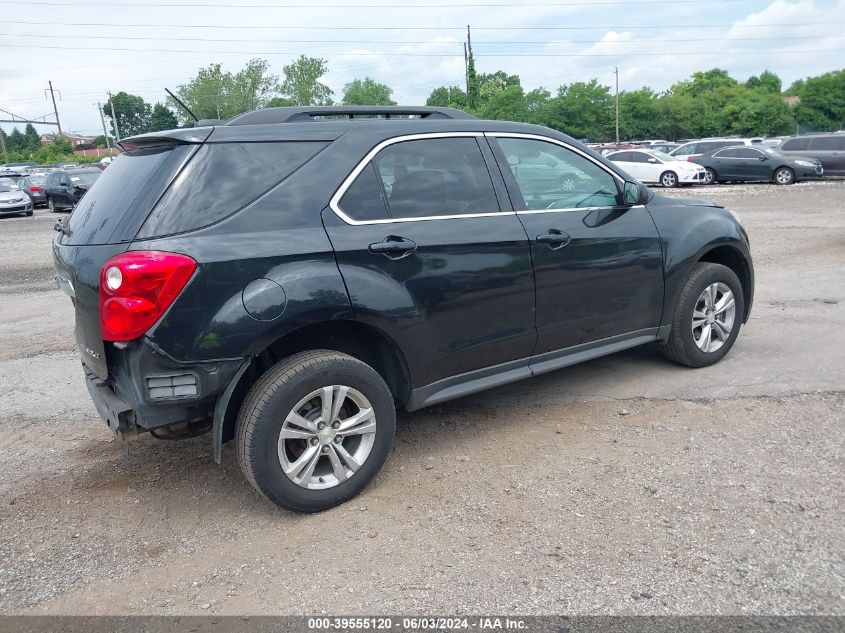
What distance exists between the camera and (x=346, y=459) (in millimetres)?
3508

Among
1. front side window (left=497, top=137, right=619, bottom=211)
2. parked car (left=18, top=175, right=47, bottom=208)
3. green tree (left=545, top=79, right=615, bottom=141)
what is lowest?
front side window (left=497, top=137, right=619, bottom=211)

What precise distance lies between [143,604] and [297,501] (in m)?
0.80

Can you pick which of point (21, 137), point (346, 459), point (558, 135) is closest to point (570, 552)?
point (346, 459)

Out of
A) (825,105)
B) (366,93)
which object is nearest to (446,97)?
(366,93)

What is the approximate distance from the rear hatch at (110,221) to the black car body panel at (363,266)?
1cm

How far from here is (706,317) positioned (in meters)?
5.11

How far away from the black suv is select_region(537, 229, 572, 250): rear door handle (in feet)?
0.04

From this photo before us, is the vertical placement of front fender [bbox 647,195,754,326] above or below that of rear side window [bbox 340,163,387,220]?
below

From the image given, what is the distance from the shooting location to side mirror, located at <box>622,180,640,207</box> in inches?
182

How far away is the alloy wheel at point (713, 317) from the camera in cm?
506

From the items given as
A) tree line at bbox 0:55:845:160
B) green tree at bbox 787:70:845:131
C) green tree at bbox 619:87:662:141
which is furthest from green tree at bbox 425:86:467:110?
green tree at bbox 787:70:845:131

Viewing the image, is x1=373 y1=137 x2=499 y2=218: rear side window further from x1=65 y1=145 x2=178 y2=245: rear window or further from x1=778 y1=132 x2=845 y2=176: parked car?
A: x1=778 y1=132 x2=845 y2=176: parked car

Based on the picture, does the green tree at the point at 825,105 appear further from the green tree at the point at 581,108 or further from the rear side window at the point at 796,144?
the rear side window at the point at 796,144

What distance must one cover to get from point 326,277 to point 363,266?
0.71 ft
